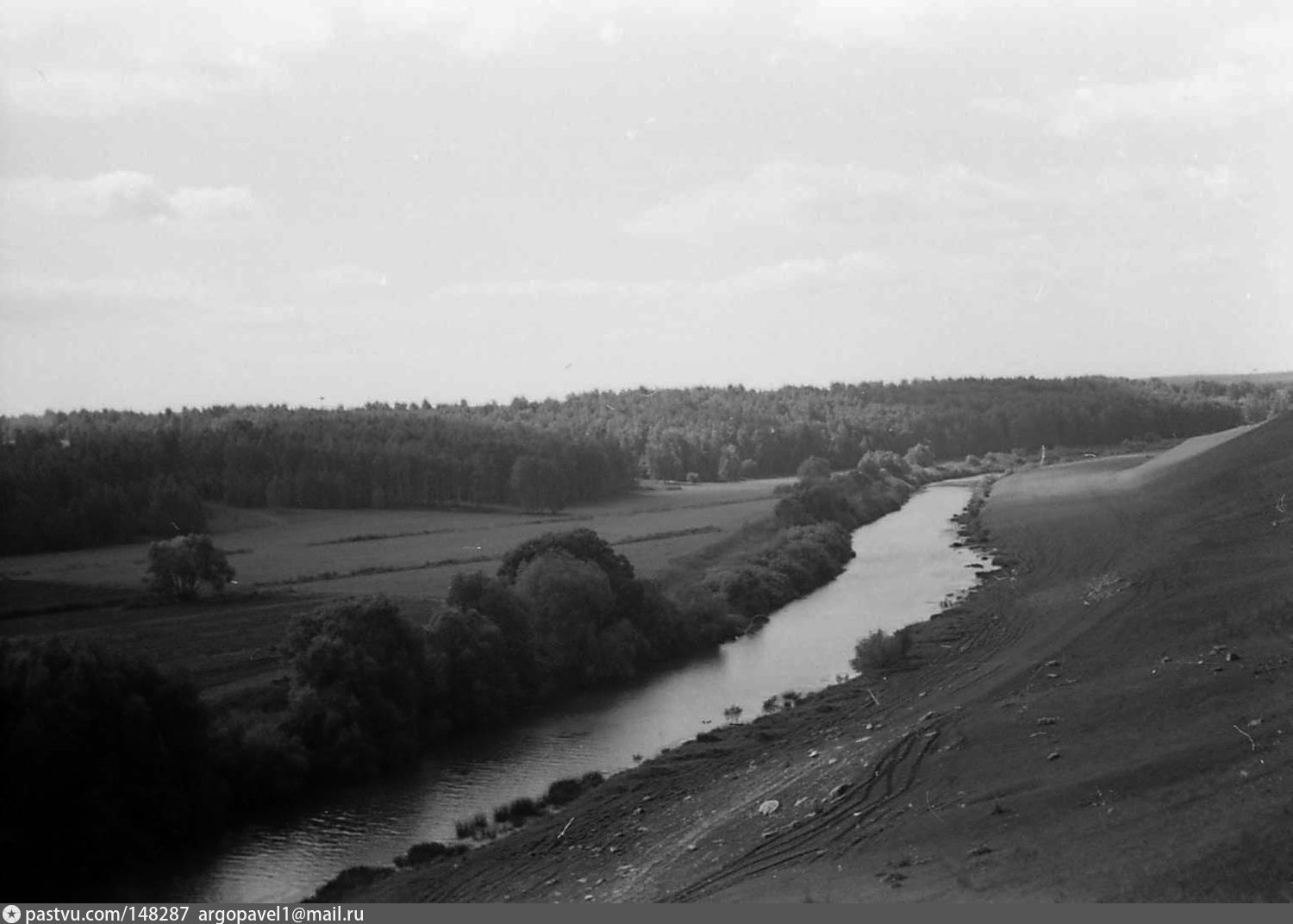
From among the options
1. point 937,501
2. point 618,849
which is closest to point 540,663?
point 618,849

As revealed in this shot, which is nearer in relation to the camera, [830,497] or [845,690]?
[845,690]

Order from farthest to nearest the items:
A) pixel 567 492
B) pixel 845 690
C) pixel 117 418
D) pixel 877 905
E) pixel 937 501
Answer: pixel 937 501 < pixel 567 492 < pixel 117 418 < pixel 845 690 < pixel 877 905

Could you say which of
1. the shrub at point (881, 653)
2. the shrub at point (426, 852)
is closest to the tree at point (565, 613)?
the shrub at point (881, 653)

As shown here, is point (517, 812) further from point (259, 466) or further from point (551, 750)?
point (259, 466)

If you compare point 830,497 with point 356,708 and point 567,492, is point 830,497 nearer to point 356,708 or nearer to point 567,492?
point 567,492

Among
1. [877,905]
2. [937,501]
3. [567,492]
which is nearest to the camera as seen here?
[877,905]

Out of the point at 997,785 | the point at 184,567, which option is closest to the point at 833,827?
the point at 997,785

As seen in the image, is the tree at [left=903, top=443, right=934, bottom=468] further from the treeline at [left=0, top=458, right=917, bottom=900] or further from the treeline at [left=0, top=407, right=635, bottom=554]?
the treeline at [left=0, top=458, right=917, bottom=900]

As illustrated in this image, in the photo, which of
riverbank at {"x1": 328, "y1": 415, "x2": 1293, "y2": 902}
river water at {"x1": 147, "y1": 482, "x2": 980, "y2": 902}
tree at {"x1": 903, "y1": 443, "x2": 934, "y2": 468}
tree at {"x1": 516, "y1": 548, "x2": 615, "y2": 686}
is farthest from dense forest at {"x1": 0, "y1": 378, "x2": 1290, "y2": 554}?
riverbank at {"x1": 328, "y1": 415, "x2": 1293, "y2": 902}

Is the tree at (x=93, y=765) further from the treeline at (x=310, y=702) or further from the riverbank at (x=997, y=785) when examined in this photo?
the riverbank at (x=997, y=785)
